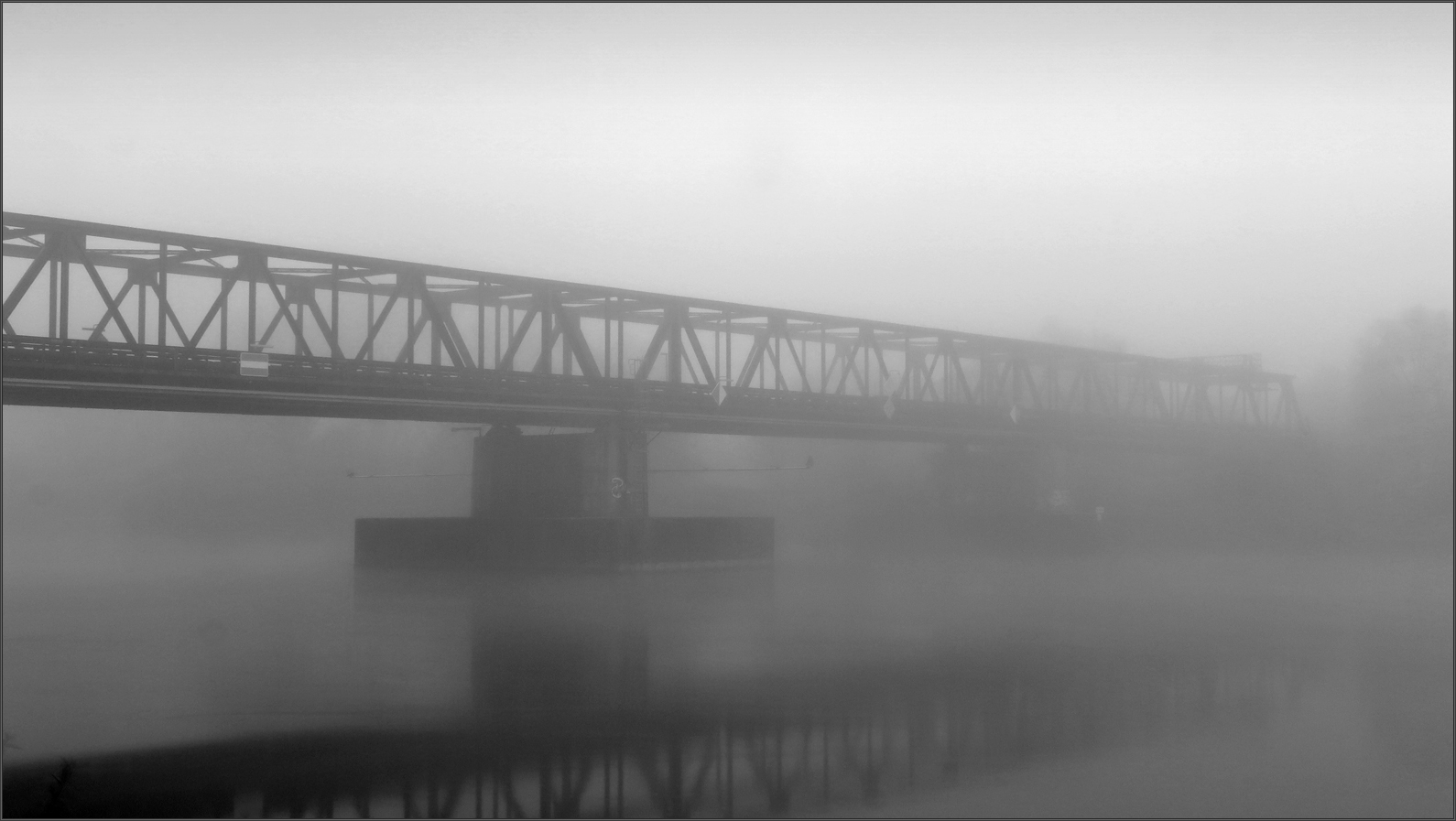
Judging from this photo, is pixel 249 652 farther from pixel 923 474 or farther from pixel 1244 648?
pixel 923 474

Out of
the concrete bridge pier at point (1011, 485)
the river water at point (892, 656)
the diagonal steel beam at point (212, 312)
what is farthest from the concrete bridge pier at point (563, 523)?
the concrete bridge pier at point (1011, 485)

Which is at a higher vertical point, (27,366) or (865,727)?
Answer: (27,366)

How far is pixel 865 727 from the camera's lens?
555 inches

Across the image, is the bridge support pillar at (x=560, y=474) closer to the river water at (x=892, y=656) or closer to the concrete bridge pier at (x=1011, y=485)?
the river water at (x=892, y=656)

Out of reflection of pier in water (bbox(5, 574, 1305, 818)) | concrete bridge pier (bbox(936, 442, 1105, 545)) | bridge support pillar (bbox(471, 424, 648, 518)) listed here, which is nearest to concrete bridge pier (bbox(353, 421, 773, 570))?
bridge support pillar (bbox(471, 424, 648, 518))

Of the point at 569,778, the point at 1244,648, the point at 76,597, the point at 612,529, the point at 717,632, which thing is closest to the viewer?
the point at 569,778

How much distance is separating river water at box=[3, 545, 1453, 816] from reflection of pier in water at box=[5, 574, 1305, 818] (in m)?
0.19

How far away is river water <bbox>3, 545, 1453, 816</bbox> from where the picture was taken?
1194cm

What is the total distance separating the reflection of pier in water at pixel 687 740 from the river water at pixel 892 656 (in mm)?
192

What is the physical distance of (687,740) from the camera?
1348cm

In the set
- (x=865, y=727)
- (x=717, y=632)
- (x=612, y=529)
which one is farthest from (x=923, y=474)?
(x=865, y=727)

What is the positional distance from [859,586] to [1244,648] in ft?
47.4

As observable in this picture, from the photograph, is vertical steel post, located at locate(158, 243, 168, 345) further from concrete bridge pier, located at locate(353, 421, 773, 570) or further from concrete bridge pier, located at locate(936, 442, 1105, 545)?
concrete bridge pier, located at locate(936, 442, 1105, 545)

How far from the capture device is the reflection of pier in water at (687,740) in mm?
11211
